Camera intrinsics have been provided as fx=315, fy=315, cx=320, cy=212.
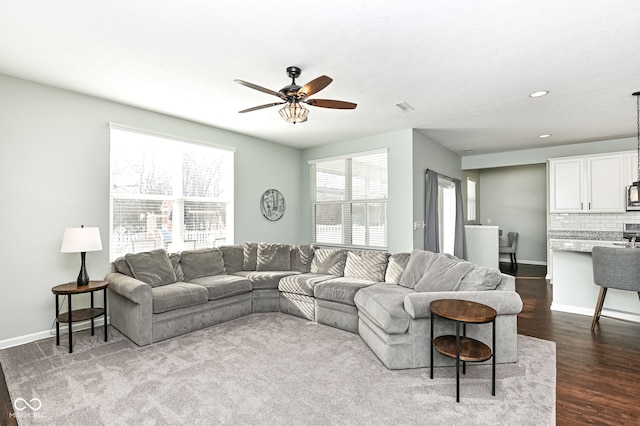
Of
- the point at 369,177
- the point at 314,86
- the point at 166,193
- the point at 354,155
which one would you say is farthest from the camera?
the point at 354,155

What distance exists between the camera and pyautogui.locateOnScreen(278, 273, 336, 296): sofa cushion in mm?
4031

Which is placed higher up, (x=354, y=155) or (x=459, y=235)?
(x=354, y=155)

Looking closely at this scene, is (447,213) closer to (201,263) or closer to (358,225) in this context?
(358,225)

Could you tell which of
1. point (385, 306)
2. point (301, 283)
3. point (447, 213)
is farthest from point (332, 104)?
point (447, 213)

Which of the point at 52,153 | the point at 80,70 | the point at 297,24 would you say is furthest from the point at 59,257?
the point at 297,24

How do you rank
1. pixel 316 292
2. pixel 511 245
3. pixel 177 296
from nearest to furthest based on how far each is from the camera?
pixel 177 296
pixel 316 292
pixel 511 245

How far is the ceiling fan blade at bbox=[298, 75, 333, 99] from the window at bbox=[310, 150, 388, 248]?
299cm

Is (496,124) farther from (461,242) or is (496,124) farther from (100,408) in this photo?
(100,408)

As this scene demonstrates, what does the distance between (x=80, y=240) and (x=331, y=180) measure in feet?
13.5

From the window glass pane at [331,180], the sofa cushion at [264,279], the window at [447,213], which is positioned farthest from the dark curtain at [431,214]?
the sofa cushion at [264,279]

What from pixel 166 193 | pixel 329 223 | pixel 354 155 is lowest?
pixel 329 223

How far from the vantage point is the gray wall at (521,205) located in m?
8.54

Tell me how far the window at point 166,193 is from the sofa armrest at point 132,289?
0.72 meters

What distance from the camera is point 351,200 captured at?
19.4ft
